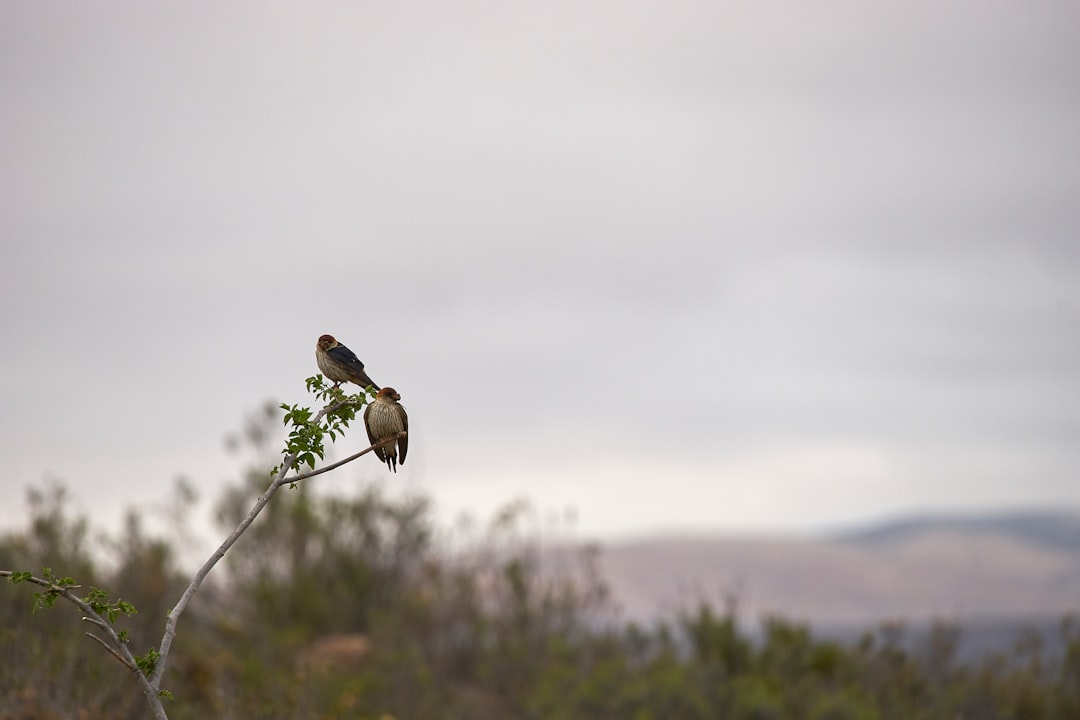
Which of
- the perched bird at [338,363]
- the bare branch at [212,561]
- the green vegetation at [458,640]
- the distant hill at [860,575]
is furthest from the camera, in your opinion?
the distant hill at [860,575]

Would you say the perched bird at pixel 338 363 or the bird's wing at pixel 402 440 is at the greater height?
the perched bird at pixel 338 363

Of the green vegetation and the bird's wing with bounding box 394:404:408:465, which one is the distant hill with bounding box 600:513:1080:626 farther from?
the bird's wing with bounding box 394:404:408:465

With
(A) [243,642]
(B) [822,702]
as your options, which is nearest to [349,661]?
A: (A) [243,642]

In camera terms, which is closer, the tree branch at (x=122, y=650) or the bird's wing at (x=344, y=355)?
the tree branch at (x=122, y=650)

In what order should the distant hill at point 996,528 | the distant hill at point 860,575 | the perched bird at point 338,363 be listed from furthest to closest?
the distant hill at point 996,528, the distant hill at point 860,575, the perched bird at point 338,363

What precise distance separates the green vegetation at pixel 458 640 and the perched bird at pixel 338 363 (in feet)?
23.7

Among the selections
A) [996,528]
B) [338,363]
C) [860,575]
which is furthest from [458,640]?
[996,528]

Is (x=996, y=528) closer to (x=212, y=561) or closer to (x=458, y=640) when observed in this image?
(x=458, y=640)

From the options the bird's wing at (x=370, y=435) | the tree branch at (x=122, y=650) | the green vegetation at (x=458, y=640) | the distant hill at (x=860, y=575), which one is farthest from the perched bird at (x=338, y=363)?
the distant hill at (x=860, y=575)

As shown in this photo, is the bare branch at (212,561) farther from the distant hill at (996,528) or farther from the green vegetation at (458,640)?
the distant hill at (996,528)

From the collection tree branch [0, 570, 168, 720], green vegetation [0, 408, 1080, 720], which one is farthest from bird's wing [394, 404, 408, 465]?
green vegetation [0, 408, 1080, 720]

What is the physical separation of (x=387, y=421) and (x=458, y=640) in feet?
49.3

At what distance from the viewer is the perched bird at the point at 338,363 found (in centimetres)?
617

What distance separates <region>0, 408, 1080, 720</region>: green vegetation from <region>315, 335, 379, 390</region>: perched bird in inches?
284
